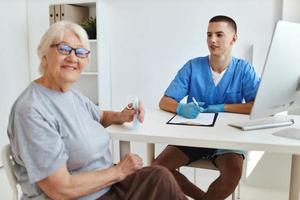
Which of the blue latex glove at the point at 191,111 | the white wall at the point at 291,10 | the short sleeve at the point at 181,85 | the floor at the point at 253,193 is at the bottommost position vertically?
the floor at the point at 253,193

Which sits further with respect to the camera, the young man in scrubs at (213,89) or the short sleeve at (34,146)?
the young man in scrubs at (213,89)

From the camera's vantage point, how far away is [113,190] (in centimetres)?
125

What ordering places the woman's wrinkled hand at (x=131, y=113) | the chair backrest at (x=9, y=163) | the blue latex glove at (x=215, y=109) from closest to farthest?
the chair backrest at (x=9, y=163) < the woman's wrinkled hand at (x=131, y=113) < the blue latex glove at (x=215, y=109)

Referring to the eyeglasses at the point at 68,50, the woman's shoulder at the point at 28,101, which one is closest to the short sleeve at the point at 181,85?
the eyeglasses at the point at 68,50

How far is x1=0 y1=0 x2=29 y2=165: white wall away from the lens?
283 centimetres

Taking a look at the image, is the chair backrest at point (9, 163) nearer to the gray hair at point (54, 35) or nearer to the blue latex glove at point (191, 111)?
the gray hair at point (54, 35)

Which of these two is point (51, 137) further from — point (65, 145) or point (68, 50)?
point (68, 50)

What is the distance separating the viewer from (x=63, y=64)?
45.6 inches

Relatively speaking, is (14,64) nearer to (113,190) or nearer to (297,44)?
(113,190)

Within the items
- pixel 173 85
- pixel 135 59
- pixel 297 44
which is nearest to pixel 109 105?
pixel 135 59

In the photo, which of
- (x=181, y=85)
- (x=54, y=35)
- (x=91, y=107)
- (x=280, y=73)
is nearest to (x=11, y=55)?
(x=181, y=85)

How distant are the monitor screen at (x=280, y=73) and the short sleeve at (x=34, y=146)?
741 millimetres

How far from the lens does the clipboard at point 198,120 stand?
148 cm

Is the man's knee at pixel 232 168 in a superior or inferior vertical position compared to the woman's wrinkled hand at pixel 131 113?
inferior
